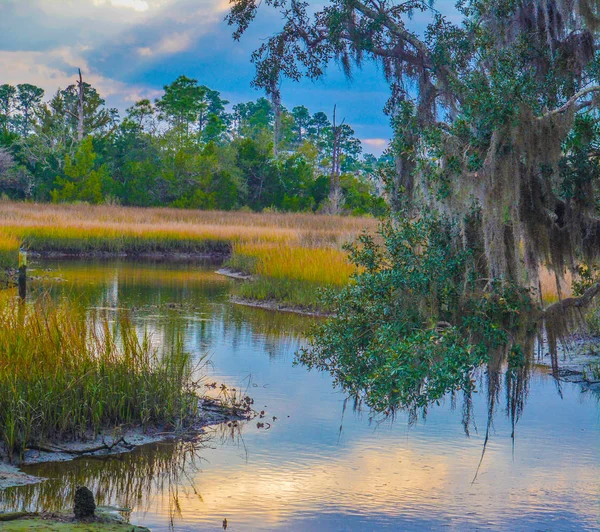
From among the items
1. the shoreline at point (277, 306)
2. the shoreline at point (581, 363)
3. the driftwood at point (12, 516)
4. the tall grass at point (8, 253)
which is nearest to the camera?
the driftwood at point (12, 516)

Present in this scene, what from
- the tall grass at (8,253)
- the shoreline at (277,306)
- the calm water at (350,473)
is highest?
the tall grass at (8,253)

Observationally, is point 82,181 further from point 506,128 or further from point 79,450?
point 506,128

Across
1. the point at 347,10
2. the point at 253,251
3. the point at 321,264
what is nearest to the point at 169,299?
the point at 321,264

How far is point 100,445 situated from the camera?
7578 millimetres

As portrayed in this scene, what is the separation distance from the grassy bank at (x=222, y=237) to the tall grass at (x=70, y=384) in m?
8.89

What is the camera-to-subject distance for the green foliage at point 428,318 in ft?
21.5

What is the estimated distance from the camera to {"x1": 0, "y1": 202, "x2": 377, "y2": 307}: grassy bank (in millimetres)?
18595

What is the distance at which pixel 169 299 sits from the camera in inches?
746

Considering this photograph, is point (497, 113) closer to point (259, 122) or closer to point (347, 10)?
point (347, 10)

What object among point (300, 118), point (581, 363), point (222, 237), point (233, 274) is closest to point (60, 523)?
point (581, 363)

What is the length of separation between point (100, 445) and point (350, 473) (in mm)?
2071

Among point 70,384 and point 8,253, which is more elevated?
point 8,253

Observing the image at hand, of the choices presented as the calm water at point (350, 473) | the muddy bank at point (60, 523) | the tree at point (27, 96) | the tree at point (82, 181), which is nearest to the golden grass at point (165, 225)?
the tree at point (82, 181)

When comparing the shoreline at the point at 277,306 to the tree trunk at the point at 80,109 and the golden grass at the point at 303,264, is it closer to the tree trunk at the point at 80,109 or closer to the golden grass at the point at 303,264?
the golden grass at the point at 303,264
